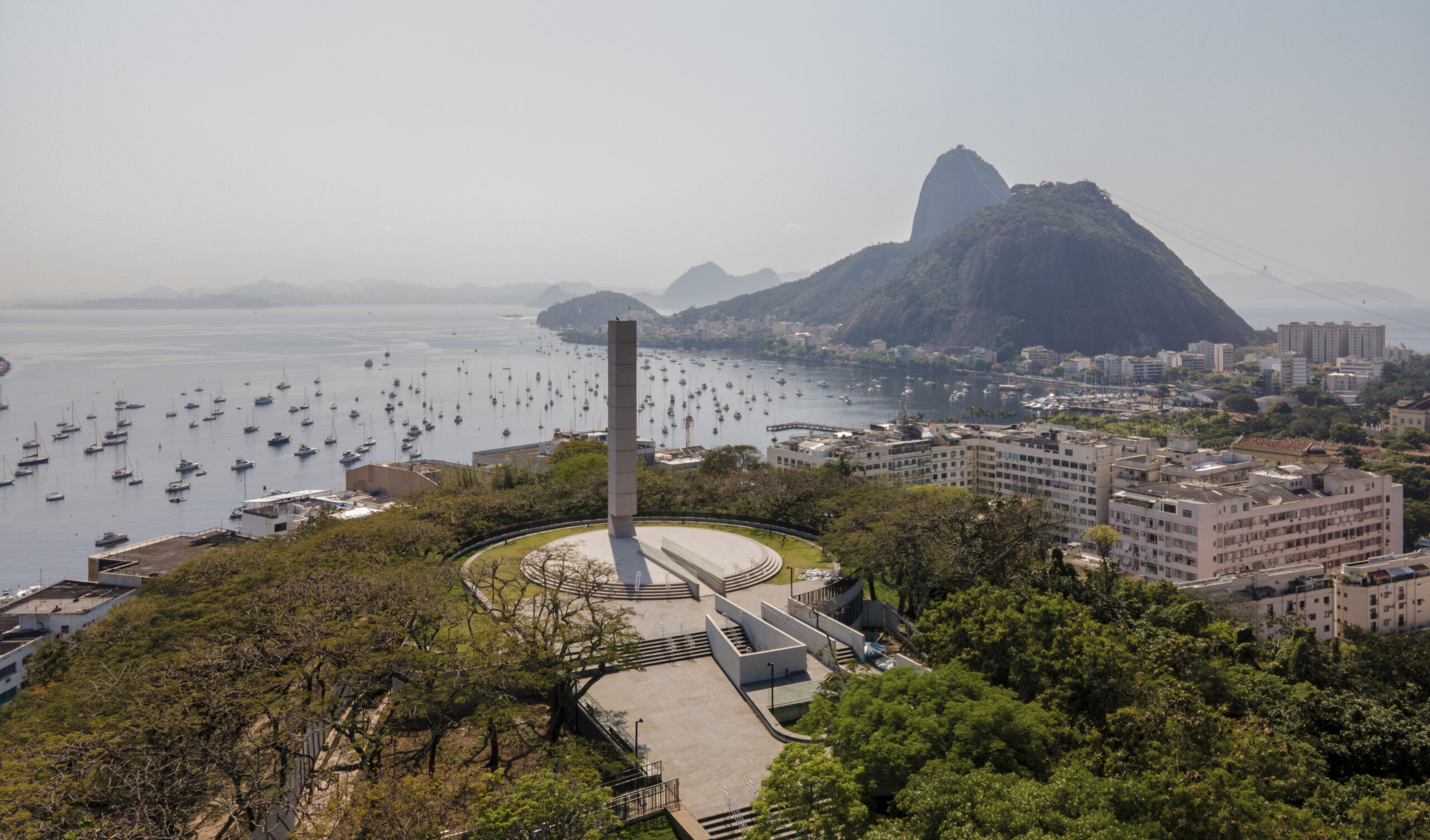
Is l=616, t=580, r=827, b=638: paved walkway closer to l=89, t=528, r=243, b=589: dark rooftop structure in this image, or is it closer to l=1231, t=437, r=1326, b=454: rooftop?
l=89, t=528, r=243, b=589: dark rooftop structure

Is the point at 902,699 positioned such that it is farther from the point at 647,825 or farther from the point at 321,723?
the point at 321,723

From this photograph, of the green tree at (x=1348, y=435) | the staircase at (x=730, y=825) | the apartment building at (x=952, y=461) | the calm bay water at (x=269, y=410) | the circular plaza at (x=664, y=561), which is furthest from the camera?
the green tree at (x=1348, y=435)

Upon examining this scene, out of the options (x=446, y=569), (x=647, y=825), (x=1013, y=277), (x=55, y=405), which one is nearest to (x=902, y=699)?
(x=647, y=825)

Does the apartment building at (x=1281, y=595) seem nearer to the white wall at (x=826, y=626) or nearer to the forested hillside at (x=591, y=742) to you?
the forested hillside at (x=591, y=742)

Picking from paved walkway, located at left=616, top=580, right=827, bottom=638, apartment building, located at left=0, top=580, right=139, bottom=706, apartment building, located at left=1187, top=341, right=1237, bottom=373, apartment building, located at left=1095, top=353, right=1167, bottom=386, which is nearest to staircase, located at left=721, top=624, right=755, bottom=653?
paved walkway, located at left=616, top=580, right=827, bottom=638

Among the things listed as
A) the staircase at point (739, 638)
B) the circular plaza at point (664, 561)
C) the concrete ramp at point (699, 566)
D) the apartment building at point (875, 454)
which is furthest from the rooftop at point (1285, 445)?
the staircase at point (739, 638)

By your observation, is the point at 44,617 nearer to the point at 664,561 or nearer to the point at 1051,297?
the point at 664,561

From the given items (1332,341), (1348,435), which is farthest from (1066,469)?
(1332,341)
